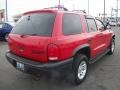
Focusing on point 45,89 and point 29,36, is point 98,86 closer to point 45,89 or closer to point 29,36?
point 45,89

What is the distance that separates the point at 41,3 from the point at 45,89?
36.3m

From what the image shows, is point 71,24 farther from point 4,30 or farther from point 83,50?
point 4,30

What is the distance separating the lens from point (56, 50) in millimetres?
4191

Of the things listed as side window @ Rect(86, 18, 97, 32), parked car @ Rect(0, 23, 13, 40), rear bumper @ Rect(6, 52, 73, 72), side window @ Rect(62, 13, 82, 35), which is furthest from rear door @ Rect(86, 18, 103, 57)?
parked car @ Rect(0, 23, 13, 40)

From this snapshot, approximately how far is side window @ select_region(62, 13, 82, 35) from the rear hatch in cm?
32

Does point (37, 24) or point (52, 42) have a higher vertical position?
point (37, 24)

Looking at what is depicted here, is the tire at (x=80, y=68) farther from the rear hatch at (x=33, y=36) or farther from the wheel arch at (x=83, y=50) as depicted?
the rear hatch at (x=33, y=36)

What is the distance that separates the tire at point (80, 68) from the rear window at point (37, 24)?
42.1 inches

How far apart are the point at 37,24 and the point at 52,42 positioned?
2.24 ft

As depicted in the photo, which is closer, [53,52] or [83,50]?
[53,52]

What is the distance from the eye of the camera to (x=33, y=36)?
4.50 m

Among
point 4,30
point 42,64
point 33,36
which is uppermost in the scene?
point 4,30

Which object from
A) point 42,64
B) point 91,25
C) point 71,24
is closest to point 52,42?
point 42,64

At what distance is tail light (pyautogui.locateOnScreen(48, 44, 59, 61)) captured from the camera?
13.7ft
